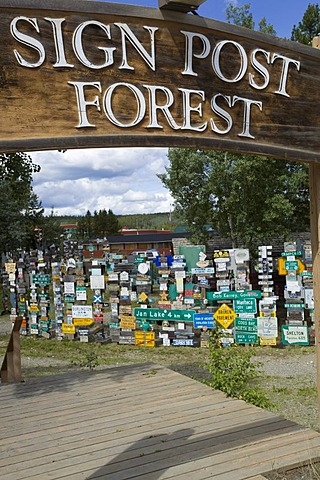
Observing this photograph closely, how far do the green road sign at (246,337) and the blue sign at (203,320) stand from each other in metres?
0.68

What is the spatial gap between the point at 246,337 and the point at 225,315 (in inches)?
29.2

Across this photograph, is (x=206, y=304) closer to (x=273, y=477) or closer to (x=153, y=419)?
(x=153, y=419)

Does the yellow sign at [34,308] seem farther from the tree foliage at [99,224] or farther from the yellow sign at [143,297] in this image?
the tree foliage at [99,224]

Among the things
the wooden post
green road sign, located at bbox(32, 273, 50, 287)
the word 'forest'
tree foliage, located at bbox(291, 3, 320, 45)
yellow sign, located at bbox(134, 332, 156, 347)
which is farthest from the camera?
tree foliage, located at bbox(291, 3, 320, 45)

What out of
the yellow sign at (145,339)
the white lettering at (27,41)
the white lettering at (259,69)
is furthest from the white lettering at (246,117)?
the yellow sign at (145,339)

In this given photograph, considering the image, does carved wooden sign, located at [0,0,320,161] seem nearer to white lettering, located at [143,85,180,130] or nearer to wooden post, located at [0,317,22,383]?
white lettering, located at [143,85,180,130]

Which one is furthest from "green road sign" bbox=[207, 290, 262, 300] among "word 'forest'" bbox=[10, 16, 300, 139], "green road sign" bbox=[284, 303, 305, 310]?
"word 'forest'" bbox=[10, 16, 300, 139]

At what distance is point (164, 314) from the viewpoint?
41.9 feet

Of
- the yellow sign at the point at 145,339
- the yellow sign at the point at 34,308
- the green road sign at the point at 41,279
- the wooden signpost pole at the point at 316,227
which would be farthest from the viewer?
the yellow sign at the point at 34,308

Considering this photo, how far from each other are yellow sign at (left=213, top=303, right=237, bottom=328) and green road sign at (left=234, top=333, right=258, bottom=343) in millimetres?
377

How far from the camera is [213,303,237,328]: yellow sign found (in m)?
12.1

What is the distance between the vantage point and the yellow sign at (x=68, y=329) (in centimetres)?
1413

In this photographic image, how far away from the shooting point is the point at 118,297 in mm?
13344

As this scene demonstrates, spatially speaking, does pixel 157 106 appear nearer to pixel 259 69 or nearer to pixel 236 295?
pixel 259 69
